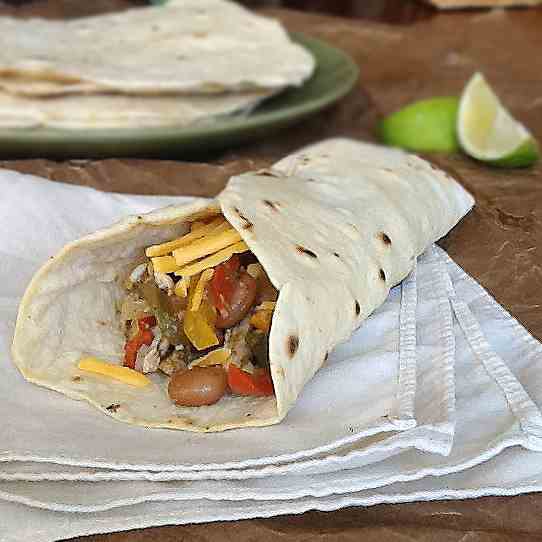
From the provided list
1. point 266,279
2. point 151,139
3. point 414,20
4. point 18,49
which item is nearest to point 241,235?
point 266,279

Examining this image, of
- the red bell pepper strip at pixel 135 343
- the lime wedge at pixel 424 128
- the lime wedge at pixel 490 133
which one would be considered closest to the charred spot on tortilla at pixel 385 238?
the red bell pepper strip at pixel 135 343

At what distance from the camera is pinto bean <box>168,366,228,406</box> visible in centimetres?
138

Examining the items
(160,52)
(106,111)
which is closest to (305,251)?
(106,111)

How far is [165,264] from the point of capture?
148cm

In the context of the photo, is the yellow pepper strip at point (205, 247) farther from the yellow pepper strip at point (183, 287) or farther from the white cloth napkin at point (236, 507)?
the white cloth napkin at point (236, 507)

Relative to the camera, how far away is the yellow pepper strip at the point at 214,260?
143 centimetres

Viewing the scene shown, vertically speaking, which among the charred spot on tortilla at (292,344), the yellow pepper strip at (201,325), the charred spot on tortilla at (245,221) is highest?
the charred spot on tortilla at (245,221)

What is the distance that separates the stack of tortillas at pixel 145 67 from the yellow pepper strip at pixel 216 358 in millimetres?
1104

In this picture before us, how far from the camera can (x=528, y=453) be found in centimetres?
130

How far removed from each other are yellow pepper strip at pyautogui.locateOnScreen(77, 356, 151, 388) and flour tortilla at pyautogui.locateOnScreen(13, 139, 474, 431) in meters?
0.01

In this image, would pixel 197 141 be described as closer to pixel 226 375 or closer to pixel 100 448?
pixel 226 375

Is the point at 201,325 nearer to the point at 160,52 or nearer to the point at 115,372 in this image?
the point at 115,372

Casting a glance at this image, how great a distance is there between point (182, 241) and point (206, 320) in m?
0.13

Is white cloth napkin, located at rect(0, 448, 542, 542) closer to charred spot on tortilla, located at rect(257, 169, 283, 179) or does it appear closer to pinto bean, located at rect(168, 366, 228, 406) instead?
pinto bean, located at rect(168, 366, 228, 406)
